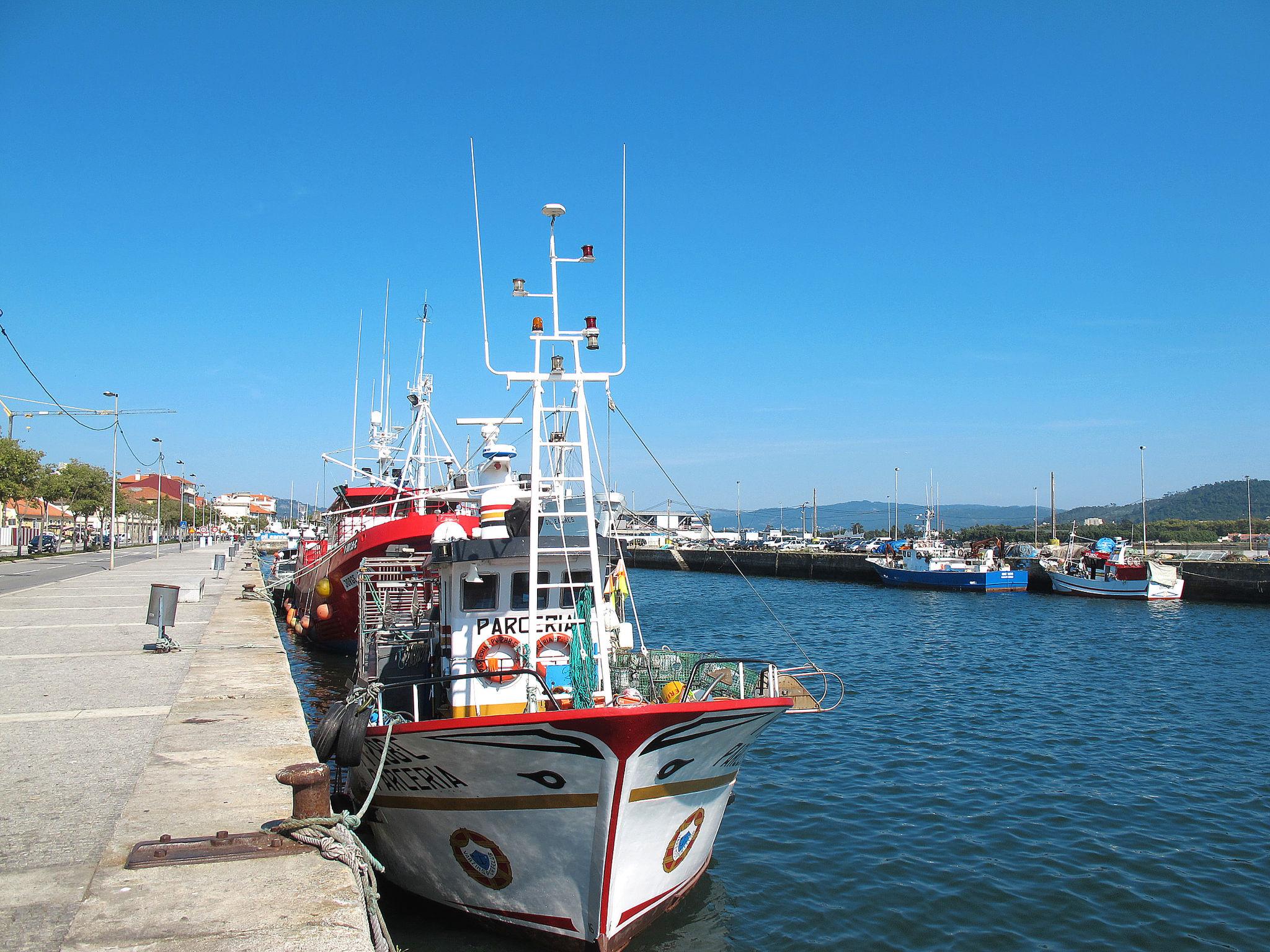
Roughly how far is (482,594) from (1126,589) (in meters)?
46.2

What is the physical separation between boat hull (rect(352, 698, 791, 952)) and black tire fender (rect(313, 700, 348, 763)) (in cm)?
37

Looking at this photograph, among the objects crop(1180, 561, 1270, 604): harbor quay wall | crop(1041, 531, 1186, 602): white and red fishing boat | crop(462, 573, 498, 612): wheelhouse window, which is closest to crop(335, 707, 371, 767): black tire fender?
crop(462, 573, 498, 612): wheelhouse window

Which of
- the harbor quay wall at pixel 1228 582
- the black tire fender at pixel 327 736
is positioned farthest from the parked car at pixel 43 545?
the harbor quay wall at pixel 1228 582

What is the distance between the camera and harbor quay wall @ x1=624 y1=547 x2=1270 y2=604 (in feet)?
149

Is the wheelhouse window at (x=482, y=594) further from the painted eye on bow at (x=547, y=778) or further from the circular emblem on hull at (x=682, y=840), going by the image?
the circular emblem on hull at (x=682, y=840)

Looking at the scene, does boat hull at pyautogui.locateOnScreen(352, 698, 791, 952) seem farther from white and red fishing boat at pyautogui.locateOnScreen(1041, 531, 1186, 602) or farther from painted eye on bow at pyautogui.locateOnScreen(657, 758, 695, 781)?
white and red fishing boat at pyautogui.locateOnScreen(1041, 531, 1186, 602)

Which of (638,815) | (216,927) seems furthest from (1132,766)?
(216,927)

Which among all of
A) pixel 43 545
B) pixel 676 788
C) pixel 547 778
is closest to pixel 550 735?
pixel 547 778

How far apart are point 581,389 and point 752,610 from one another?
3400 centimetres

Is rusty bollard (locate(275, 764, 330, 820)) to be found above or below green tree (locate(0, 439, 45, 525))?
below

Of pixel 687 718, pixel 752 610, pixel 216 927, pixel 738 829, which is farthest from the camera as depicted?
pixel 752 610

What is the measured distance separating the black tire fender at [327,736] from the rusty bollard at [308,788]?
169 cm

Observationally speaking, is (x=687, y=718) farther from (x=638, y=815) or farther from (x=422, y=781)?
(x=422, y=781)

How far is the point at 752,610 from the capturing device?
42.2m
